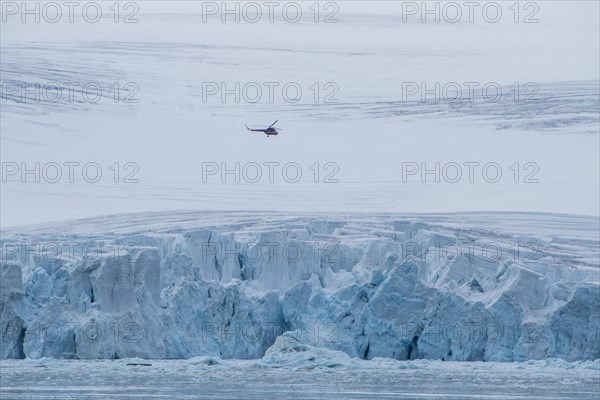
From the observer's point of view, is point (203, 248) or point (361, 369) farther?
point (203, 248)

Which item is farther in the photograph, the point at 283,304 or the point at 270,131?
the point at 270,131

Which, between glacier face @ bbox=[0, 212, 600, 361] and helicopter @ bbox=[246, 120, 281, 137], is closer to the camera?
glacier face @ bbox=[0, 212, 600, 361]

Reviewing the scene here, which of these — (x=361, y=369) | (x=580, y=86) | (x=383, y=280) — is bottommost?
(x=361, y=369)

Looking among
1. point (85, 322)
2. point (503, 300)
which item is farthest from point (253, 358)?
point (503, 300)

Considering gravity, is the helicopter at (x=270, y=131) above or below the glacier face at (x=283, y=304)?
above

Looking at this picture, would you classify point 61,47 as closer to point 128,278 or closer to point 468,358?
point 128,278

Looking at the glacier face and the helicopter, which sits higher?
the helicopter

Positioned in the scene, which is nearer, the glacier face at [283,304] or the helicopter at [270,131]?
the glacier face at [283,304]

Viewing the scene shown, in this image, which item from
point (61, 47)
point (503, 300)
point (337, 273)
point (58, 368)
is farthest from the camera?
point (61, 47)
